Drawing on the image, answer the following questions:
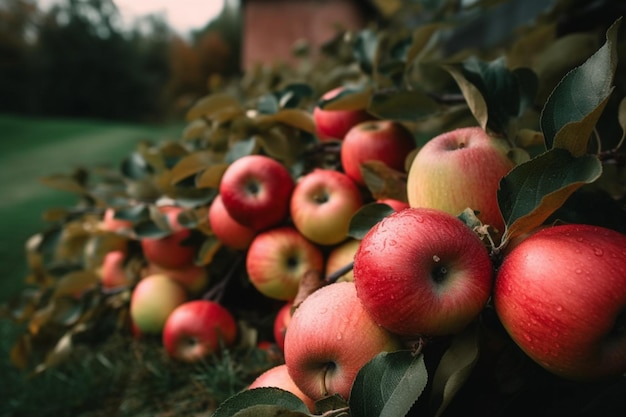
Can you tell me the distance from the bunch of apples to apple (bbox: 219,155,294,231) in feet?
1.06

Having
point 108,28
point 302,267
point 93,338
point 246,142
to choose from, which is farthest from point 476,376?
point 108,28

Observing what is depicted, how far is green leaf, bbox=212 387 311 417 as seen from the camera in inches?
19.8

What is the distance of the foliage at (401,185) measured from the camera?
0.53 m

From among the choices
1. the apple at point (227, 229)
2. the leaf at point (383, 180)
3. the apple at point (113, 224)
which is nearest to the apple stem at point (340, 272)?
the leaf at point (383, 180)

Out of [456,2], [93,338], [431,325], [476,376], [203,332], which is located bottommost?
[93,338]

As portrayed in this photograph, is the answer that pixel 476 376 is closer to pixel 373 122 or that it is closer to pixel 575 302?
pixel 575 302

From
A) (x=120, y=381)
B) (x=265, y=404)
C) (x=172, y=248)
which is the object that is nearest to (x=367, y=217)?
(x=265, y=404)

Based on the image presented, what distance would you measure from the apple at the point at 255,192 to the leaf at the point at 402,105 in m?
0.22

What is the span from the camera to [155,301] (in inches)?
44.3

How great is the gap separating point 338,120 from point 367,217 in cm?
36

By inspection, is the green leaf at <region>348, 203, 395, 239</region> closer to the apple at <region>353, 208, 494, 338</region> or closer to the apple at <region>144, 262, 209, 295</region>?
the apple at <region>353, 208, 494, 338</region>

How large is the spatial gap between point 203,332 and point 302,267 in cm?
26

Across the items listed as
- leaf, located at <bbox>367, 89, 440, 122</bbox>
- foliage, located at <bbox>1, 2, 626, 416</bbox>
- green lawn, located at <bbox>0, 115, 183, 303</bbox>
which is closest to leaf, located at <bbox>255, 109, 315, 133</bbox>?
foliage, located at <bbox>1, 2, 626, 416</bbox>

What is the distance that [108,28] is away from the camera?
19328 millimetres
